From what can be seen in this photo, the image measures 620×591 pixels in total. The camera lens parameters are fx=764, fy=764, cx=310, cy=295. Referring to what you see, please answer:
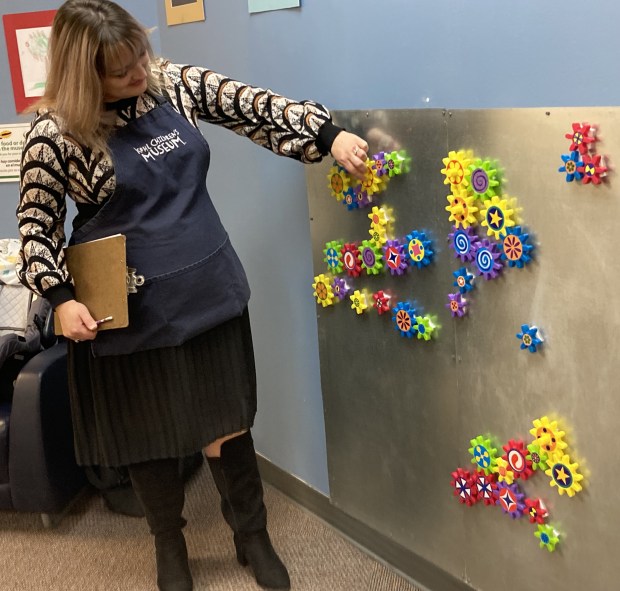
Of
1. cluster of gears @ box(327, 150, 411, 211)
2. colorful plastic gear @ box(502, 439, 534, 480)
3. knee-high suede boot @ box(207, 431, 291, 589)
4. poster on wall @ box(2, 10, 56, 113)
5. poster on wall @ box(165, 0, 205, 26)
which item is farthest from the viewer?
poster on wall @ box(2, 10, 56, 113)

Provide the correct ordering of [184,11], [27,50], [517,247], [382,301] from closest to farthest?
[517,247], [382,301], [184,11], [27,50]

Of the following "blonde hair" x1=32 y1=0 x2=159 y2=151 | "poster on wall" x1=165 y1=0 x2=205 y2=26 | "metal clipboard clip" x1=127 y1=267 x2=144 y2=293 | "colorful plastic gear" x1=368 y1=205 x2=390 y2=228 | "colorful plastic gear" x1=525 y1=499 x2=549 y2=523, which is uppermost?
"poster on wall" x1=165 y1=0 x2=205 y2=26

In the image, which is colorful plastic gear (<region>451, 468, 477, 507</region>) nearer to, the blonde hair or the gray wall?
the gray wall

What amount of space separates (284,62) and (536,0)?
0.69 m

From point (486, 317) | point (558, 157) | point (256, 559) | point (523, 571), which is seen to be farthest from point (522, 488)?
point (256, 559)

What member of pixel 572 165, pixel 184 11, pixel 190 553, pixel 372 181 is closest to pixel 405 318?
pixel 372 181

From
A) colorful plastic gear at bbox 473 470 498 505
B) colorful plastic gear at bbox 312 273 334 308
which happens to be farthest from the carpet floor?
colorful plastic gear at bbox 312 273 334 308

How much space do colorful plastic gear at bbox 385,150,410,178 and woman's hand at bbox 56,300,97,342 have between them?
627 millimetres

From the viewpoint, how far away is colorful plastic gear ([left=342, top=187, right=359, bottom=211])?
1.52 m

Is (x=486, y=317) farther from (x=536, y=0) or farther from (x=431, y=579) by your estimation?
(x=431, y=579)

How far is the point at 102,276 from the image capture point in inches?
56.4

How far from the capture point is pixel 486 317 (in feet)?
4.31

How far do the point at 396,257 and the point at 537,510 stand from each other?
1.68ft

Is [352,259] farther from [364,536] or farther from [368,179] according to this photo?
[364,536]
